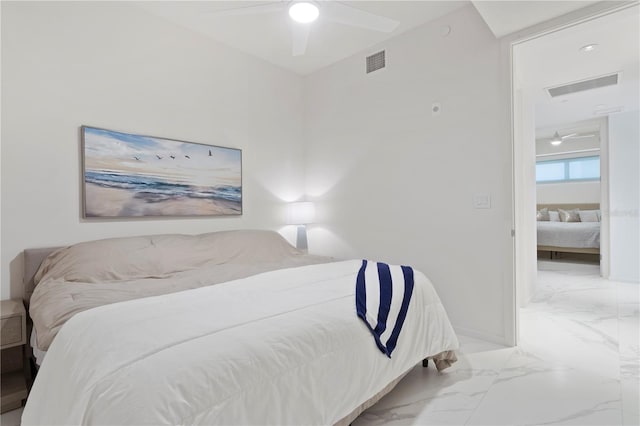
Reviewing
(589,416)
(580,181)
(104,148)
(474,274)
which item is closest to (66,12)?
(104,148)

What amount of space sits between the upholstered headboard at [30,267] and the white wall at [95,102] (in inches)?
3.0

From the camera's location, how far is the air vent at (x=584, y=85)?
12.3 feet

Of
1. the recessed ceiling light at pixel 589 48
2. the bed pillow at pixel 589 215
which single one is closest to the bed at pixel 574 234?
the bed pillow at pixel 589 215

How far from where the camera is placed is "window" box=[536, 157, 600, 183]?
698cm

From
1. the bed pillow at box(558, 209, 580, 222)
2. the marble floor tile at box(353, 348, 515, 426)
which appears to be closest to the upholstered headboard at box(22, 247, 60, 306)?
the marble floor tile at box(353, 348, 515, 426)

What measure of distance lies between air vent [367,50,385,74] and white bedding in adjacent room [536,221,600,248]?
204 inches

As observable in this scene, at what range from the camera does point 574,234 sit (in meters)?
6.06

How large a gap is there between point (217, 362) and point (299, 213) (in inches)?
117

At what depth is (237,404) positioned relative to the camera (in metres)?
1.02

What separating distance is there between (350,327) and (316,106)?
3.24 m

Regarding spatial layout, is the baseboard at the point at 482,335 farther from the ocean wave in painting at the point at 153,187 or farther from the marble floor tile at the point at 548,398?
the ocean wave in painting at the point at 153,187

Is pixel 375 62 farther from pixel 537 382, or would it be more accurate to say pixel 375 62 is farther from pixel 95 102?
pixel 537 382

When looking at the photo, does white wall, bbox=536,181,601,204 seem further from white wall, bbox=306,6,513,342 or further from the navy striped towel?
the navy striped towel

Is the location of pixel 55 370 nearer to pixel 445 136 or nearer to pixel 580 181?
pixel 445 136
